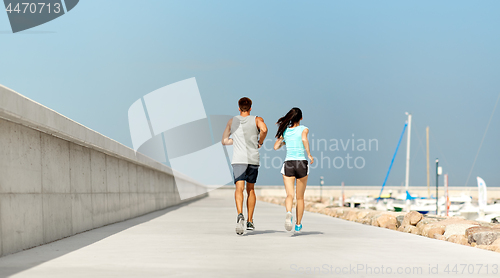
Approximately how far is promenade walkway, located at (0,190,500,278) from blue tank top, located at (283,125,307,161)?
125cm

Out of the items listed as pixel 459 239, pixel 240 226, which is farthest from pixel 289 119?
pixel 459 239

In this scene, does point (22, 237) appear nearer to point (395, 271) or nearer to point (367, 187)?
point (395, 271)

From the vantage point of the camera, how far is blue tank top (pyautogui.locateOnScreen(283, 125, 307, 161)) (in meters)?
9.24

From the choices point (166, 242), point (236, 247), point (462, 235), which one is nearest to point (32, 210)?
point (166, 242)

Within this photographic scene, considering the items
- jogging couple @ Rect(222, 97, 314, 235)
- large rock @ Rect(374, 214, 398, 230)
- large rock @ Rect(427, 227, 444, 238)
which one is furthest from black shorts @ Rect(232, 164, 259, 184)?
large rock @ Rect(374, 214, 398, 230)

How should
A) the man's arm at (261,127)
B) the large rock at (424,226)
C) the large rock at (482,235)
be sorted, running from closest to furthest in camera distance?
1. the large rock at (482,235)
2. the man's arm at (261,127)
3. the large rock at (424,226)

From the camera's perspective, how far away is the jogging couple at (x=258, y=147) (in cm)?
920

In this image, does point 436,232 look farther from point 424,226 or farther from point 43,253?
point 43,253

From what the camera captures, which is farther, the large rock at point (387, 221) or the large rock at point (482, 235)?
the large rock at point (387, 221)

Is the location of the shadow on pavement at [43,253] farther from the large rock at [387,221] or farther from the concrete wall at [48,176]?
the large rock at [387,221]

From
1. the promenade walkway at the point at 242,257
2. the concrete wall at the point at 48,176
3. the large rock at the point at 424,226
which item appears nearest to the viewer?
the promenade walkway at the point at 242,257

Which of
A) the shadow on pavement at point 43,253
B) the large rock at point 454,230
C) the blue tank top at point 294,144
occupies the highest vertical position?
the blue tank top at point 294,144

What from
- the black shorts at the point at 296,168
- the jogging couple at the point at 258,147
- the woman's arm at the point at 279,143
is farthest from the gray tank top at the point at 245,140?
the black shorts at the point at 296,168

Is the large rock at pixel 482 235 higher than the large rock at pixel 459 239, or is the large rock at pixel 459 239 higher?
the large rock at pixel 482 235
